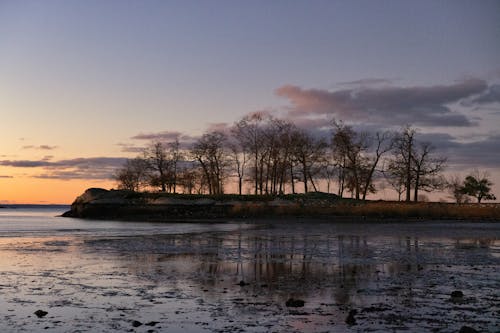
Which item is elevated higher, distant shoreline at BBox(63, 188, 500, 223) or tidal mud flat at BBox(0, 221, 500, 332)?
distant shoreline at BBox(63, 188, 500, 223)

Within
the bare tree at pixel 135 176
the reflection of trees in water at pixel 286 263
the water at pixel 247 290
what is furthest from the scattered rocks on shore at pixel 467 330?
the bare tree at pixel 135 176

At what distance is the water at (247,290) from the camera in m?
8.95

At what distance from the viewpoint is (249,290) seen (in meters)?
12.2

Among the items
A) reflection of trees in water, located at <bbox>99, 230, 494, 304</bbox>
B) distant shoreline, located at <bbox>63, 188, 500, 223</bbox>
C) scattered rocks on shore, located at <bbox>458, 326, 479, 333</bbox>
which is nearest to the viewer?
scattered rocks on shore, located at <bbox>458, 326, 479, 333</bbox>

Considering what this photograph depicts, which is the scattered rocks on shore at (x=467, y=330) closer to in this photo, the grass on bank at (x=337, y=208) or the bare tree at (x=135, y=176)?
the grass on bank at (x=337, y=208)

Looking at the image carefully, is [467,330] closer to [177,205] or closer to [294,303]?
[294,303]

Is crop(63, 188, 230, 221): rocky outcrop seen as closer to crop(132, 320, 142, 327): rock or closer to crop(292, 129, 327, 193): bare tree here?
crop(292, 129, 327, 193): bare tree

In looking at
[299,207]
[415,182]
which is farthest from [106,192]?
[415,182]

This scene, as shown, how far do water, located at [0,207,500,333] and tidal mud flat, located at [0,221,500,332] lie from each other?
0.9 inches

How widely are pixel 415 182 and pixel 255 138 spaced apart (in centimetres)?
2392

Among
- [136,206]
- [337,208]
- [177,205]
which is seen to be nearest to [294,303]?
[337,208]

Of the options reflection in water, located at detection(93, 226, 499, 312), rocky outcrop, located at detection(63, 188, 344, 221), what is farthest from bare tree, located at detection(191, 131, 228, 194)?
reflection in water, located at detection(93, 226, 499, 312)

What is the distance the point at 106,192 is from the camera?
7806 cm

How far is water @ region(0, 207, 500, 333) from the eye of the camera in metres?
8.95
